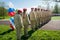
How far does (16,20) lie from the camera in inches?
523

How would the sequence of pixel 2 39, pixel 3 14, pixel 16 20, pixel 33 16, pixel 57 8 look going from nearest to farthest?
1. pixel 16 20
2. pixel 2 39
3. pixel 33 16
4. pixel 3 14
5. pixel 57 8

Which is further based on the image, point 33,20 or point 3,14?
point 3,14

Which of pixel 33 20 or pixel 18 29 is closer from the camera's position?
pixel 18 29

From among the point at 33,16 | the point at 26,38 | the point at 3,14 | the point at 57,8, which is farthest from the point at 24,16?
the point at 57,8

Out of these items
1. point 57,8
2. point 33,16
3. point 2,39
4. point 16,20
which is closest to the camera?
point 16,20

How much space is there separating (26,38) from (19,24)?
1.46 metres

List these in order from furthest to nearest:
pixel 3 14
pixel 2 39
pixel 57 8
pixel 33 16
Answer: pixel 57 8 → pixel 3 14 → pixel 33 16 → pixel 2 39

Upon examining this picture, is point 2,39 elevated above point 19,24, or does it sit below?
below

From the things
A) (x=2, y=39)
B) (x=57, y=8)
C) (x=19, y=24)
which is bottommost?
(x=57, y=8)

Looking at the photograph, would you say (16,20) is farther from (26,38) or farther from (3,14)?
(3,14)

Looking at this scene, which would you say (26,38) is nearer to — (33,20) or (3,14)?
(33,20)

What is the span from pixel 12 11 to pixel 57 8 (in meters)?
101

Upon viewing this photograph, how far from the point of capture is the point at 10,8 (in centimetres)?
1878

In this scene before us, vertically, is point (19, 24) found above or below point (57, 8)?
above
